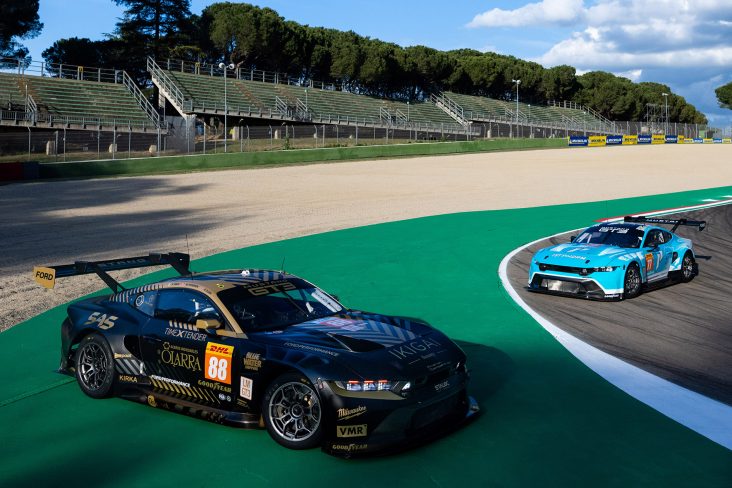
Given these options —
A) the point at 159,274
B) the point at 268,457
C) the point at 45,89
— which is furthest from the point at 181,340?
the point at 45,89

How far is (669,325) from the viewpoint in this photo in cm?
1076

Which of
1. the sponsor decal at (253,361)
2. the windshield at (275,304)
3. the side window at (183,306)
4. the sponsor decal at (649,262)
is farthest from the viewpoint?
the sponsor decal at (649,262)

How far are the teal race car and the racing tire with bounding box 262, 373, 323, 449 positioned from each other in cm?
746

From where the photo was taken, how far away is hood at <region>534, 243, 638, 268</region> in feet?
41.1

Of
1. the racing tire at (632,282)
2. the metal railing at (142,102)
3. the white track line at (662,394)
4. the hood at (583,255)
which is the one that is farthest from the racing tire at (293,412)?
the metal railing at (142,102)

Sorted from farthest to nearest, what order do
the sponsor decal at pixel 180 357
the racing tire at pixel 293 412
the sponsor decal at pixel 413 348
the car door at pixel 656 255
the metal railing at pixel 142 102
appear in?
the metal railing at pixel 142 102
the car door at pixel 656 255
the sponsor decal at pixel 180 357
the sponsor decal at pixel 413 348
the racing tire at pixel 293 412

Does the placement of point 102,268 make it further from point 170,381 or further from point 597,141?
point 597,141

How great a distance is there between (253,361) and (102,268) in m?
2.65

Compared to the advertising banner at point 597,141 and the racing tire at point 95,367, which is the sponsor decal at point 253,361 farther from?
the advertising banner at point 597,141

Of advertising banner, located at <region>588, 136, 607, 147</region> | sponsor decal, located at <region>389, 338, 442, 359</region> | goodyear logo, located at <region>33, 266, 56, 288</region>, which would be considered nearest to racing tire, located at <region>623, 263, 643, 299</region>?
sponsor decal, located at <region>389, 338, 442, 359</region>

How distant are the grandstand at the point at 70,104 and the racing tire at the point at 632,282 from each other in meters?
42.0

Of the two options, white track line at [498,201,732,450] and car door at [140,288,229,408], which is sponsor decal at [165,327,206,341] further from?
white track line at [498,201,732,450]

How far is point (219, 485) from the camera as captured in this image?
5633mm

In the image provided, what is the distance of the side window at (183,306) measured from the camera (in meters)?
7.20
